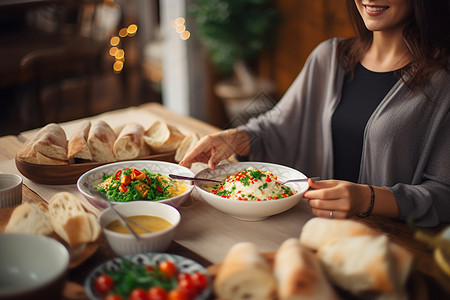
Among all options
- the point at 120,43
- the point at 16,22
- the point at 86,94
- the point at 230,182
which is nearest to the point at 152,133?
the point at 230,182

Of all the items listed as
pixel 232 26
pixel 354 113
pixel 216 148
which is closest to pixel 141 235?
pixel 216 148

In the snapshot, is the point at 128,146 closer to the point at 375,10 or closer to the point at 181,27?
the point at 375,10

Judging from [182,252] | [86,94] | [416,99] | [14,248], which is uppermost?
[416,99]

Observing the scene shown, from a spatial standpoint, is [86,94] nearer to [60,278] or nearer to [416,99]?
[416,99]

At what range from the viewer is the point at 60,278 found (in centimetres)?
93

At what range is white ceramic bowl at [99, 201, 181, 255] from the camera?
1135mm

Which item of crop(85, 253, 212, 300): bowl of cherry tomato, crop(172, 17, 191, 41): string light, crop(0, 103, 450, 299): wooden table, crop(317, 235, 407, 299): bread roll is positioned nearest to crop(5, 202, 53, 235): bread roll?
crop(0, 103, 450, 299): wooden table

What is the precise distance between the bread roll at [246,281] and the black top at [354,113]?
114cm

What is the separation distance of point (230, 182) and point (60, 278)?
67cm

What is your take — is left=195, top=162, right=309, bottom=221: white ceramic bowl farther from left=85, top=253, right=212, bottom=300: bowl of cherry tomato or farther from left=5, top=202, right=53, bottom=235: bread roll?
left=5, top=202, right=53, bottom=235: bread roll

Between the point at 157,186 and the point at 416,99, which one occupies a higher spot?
the point at 416,99

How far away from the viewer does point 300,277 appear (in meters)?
0.90

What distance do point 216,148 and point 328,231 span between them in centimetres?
76

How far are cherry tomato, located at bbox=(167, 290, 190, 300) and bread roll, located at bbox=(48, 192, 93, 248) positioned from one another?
12.9 inches
